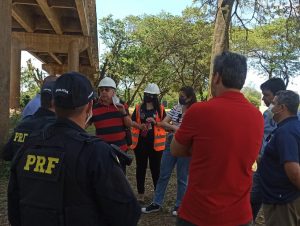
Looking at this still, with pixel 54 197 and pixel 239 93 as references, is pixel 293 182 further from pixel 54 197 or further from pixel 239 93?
pixel 54 197

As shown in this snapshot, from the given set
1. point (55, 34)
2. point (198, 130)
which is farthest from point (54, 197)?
point (55, 34)

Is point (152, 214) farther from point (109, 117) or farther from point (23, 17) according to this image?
point (23, 17)

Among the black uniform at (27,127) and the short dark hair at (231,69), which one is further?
the black uniform at (27,127)

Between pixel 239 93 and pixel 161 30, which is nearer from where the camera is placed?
pixel 239 93

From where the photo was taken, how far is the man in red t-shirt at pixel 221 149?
108 inches

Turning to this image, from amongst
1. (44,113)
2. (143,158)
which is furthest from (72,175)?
(143,158)

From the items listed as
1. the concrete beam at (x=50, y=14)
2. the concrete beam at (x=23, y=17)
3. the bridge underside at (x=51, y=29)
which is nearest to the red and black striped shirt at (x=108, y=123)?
the bridge underside at (x=51, y=29)

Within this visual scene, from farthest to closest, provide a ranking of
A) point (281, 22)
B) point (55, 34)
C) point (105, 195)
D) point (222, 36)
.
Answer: point (281, 22)
point (55, 34)
point (222, 36)
point (105, 195)

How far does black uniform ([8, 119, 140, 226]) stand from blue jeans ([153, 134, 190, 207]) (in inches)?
155

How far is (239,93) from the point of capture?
289cm

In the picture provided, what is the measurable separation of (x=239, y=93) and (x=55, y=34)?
17.7m

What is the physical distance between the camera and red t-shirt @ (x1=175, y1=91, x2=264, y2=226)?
9.00 ft

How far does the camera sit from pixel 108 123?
5727mm

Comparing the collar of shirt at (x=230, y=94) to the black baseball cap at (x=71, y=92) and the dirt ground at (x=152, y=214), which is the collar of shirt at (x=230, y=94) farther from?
the dirt ground at (x=152, y=214)
